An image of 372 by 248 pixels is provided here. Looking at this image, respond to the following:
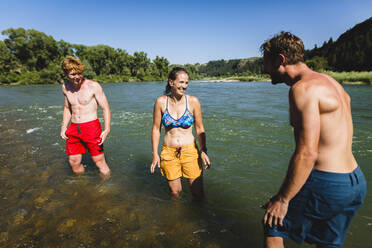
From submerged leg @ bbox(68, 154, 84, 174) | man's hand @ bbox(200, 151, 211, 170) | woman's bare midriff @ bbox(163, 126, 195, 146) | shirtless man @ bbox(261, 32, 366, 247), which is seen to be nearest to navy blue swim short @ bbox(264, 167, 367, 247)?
shirtless man @ bbox(261, 32, 366, 247)

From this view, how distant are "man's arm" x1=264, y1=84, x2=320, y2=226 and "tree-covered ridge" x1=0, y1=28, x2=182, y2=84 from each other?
68.5 m

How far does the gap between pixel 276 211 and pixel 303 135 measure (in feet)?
2.35

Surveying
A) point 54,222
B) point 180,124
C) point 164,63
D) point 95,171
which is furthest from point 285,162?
point 164,63

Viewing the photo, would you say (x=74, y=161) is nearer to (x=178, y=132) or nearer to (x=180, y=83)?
(x=178, y=132)

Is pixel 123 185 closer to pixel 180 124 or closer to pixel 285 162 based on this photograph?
pixel 180 124

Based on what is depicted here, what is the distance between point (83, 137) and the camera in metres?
4.34

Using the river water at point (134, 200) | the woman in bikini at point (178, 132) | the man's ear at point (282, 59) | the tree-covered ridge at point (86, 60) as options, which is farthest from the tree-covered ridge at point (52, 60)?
the man's ear at point (282, 59)

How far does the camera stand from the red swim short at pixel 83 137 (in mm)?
4316

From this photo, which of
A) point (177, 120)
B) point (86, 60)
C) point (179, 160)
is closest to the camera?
point (177, 120)

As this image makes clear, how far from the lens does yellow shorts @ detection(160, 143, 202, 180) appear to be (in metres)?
3.56

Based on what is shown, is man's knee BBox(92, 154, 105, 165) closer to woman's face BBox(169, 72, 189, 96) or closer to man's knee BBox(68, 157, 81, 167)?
man's knee BBox(68, 157, 81, 167)

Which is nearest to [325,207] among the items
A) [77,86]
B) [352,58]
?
[77,86]

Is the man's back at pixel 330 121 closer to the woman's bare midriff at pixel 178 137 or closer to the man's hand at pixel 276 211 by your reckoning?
the man's hand at pixel 276 211

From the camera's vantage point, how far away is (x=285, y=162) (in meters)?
6.34
